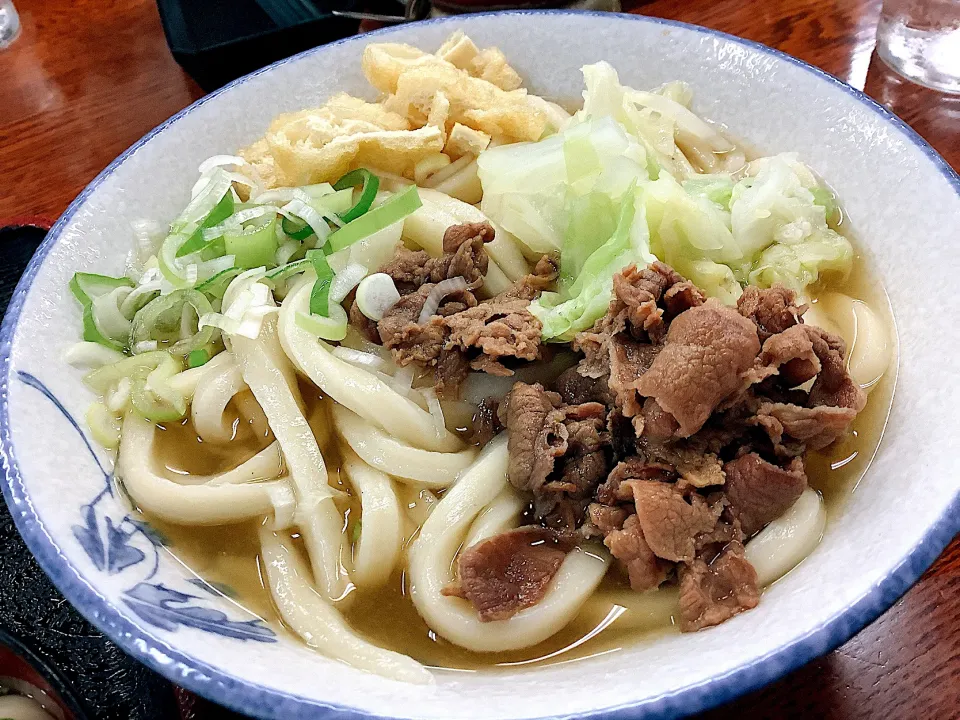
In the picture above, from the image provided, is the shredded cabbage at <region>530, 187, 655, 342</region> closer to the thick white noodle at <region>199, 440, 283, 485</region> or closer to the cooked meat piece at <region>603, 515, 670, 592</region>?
the cooked meat piece at <region>603, 515, 670, 592</region>

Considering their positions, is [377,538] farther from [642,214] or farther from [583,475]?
[642,214]

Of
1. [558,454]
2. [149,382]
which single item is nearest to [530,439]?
[558,454]

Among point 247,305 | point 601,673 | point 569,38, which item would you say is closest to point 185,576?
point 247,305

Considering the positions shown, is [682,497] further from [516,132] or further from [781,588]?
[516,132]

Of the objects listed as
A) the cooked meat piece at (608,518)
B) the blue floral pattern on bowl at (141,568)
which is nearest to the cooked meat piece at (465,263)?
the cooked meat piece at (608,518)

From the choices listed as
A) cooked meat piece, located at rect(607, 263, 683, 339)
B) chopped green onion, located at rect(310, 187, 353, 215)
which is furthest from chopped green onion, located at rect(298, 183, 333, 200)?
cooked meat piece, located at rect(607, 263, 683, 339)

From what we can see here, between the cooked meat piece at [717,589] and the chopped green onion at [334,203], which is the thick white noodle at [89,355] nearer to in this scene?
the chopped green onion at [334,203]
